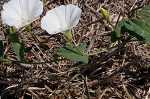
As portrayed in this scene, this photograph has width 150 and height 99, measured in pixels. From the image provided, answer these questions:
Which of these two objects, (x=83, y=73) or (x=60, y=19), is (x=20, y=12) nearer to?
(x=60, y=19)

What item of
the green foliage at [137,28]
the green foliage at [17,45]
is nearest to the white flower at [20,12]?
the green foliage at [17,45]

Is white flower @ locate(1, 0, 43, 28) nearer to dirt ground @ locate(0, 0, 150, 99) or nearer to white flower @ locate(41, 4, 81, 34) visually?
white flower @ locate(41, 4, 81, 34)

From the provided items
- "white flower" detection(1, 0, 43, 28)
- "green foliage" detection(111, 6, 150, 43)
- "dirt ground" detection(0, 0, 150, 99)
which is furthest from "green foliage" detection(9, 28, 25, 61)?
"green foliage" detection(111, 6, 150, 43)

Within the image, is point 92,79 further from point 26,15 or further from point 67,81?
point 26,15

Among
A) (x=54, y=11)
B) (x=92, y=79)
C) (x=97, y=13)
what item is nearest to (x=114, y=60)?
→ (x=92, y=79)

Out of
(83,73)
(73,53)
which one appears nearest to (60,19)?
(73,53)

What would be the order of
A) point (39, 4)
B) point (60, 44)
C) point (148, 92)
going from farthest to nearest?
point (60, 44), point (148, 92), point (39, 4)

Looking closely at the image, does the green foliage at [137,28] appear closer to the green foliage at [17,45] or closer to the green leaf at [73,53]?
the green leaf at [73,53]
